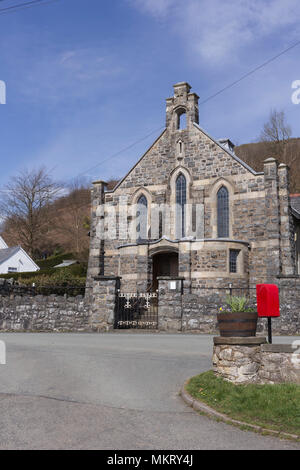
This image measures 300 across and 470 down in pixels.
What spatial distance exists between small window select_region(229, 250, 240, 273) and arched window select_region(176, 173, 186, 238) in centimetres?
412

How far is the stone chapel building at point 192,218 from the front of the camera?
24594mm

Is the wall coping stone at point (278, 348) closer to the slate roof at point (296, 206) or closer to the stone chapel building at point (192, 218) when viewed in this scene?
the stone chapel building at point (192, 218)

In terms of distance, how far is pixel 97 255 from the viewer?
28.7 m

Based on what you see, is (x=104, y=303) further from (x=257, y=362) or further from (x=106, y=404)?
(x=106, y=404)

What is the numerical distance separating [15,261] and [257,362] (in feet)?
140

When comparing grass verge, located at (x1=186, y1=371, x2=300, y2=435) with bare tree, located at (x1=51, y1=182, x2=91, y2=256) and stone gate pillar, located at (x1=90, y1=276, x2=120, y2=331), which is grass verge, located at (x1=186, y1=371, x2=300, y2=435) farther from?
bare tree, located at (x1=51, y1=182, x2=91, y2=256)

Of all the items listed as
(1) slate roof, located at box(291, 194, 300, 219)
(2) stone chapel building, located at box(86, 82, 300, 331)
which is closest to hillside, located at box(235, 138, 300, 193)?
(1) slate roof, located at box(291, 194, 300, 219)

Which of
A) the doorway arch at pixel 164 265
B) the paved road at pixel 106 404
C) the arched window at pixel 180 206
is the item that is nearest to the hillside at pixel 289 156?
the arched window at pixel 180 206

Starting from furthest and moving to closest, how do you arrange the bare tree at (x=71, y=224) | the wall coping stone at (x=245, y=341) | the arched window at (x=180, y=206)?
the bare tree at (x=71, y=224)
the arched window at (x=180, y=206)
the wall coping stone at (x=245, y=341)

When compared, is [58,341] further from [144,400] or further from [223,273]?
[223,273]

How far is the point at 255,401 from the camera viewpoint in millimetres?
6434

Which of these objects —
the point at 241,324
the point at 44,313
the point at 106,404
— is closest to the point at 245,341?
the point at 241,324

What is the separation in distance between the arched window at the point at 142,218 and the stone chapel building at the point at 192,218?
7 cm
